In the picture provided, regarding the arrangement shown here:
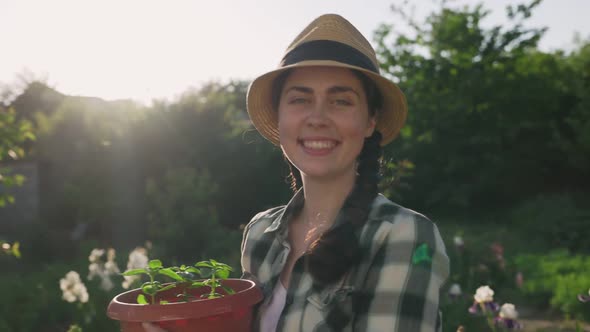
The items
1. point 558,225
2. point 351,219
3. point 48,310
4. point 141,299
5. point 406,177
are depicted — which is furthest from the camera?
point 406,177

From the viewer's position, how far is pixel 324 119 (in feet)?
5.30

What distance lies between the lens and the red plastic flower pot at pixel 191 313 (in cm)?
122

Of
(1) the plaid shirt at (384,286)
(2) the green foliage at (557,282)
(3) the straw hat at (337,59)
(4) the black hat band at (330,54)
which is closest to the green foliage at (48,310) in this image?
(3) the straw hat at (337,59)

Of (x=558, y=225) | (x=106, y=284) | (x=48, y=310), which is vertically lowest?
(x=48, y=310)

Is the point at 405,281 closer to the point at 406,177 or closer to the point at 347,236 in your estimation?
the point at 347,236

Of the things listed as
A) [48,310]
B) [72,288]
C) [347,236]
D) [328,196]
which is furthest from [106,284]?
[347,236]

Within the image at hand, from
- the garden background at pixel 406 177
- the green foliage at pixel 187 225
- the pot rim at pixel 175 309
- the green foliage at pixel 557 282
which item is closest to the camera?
the pot rim at pixel 175 309

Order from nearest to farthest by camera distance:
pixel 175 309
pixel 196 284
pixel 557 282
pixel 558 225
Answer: pixel 175 309, pixel 196 284, pixel 557 282, pixel 558 225

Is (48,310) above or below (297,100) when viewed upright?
below

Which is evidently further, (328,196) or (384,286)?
(328,196)

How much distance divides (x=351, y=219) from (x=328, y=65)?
41 centimetres

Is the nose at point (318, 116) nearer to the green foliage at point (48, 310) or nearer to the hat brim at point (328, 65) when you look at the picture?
the hat brim at point (328, 65)

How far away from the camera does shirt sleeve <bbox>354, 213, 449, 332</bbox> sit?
1.36 m

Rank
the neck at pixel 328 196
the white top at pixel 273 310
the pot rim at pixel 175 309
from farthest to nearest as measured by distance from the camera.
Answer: the neck at pixel 328 196 < the white top at pixel 273 310 < the pot rim at pixel 175 309
